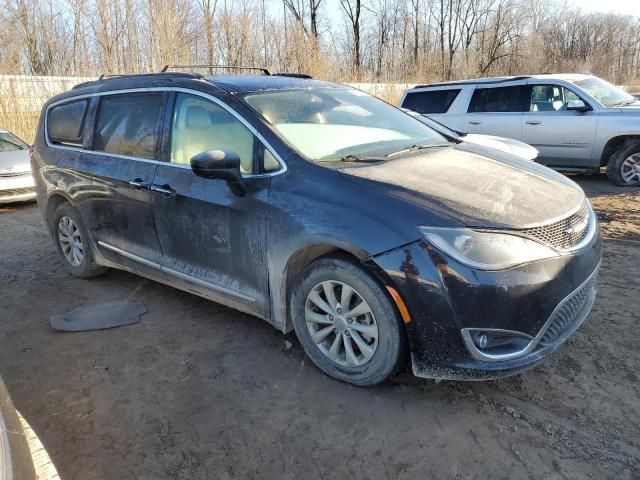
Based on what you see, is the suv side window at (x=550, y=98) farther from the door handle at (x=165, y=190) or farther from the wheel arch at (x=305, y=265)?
the door handle at (x=165, y=190)

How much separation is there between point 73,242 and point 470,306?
12.6ft

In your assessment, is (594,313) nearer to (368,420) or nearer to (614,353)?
(614,353)

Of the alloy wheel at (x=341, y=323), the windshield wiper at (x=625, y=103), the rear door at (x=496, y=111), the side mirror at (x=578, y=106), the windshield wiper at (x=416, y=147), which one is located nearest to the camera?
the alloy wheel at (x=341, y=323)

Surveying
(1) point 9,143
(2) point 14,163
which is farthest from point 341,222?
(1) point 9,143

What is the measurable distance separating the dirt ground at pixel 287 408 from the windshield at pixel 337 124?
1.34 metres

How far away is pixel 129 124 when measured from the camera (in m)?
3.95

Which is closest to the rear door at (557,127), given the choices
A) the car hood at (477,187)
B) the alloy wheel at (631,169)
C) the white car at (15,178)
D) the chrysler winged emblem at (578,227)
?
the alloy wheel at (631,169)

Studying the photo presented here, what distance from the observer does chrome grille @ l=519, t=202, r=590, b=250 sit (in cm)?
252

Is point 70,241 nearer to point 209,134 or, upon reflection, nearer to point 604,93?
point 209,134

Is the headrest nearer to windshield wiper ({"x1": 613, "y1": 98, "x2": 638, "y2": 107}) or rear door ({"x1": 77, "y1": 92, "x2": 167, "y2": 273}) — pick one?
rear door ({"x1": 77, "y1": 92, "x2": 167, "y2": 273})

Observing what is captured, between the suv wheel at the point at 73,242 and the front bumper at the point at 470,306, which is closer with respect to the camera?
the front bumper at the point at 470,306

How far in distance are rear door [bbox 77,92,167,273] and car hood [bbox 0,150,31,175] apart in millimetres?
5144

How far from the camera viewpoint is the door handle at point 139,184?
3.67 m

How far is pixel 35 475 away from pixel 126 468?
0.87 metres
